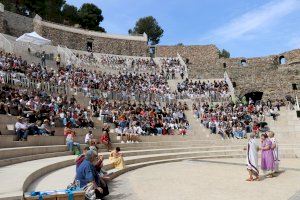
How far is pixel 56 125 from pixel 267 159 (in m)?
8.29

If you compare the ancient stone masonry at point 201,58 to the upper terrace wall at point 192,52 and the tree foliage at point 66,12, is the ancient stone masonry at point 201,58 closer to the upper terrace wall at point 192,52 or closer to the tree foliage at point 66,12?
the upper terrace wall at point 192,52

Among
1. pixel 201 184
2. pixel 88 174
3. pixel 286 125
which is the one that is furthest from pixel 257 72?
pixel 88 174

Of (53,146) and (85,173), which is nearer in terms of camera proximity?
(85,173)

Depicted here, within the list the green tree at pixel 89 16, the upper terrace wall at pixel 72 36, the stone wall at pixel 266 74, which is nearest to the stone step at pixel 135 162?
the stone wall at pixel 266 74

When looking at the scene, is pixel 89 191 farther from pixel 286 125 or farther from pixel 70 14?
pixel 70 14

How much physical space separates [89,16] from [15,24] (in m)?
24.8

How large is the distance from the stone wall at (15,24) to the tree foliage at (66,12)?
14.0m

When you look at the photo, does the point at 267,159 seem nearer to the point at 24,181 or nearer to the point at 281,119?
the point at 24,181

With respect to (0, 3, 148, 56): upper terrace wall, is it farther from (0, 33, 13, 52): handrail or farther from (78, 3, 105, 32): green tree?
(78, 3, 105, 32): green tree

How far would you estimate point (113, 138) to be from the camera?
17266mm

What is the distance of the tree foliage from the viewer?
171 feet

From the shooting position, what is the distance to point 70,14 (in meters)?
60.3

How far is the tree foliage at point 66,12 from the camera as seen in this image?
52188 mm

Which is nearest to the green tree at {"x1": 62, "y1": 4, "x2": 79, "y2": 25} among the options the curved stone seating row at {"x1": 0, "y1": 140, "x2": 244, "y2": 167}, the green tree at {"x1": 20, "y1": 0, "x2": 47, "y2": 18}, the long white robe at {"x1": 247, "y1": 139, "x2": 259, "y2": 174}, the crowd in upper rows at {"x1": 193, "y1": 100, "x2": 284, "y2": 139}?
the green tree at {"x1": 20, "y1": 0, "x2": 47, "y2": 18}
